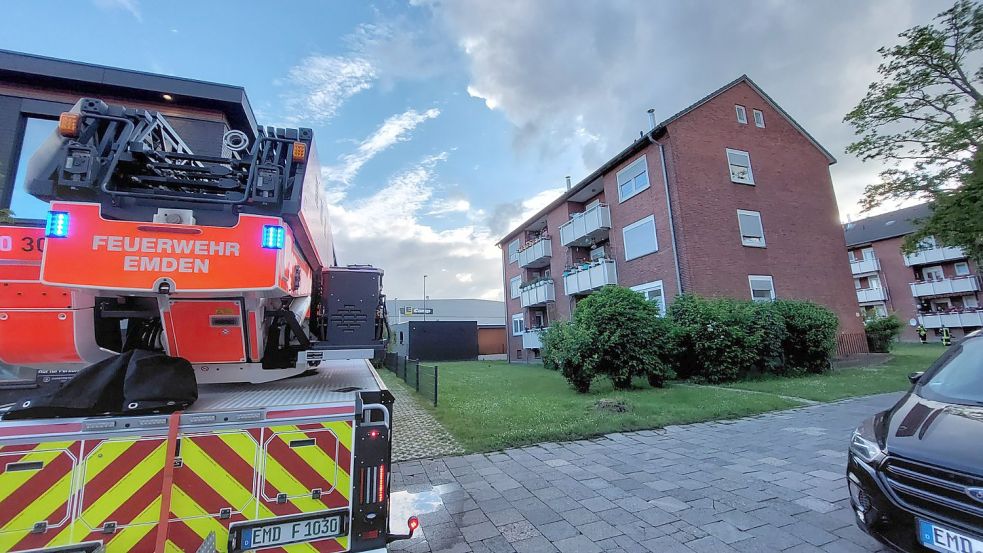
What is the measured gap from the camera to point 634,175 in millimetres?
18281

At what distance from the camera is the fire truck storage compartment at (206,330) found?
2.69 m

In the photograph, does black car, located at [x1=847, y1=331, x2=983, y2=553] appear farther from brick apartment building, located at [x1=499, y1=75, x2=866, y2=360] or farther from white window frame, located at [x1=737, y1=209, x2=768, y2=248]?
white window frame, located at [x1=737, y1=209, x2=768, y2=248]

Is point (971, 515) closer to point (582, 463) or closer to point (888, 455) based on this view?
point (888, 455)

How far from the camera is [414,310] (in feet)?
185

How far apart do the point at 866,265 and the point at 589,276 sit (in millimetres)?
38063

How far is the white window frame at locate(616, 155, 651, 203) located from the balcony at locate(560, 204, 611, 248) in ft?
3.64

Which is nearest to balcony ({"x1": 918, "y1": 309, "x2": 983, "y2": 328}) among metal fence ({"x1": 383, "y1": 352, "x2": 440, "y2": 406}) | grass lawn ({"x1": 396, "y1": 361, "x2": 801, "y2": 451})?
grass lawn ({"x1": 396, "y1": 361, "x2": 801, "y2": 451})

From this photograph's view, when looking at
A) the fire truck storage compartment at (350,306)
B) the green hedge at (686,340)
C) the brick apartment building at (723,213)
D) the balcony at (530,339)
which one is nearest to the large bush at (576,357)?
the green hedge at (686,340)

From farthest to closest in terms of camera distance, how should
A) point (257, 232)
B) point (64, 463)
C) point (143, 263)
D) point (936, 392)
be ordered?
point (936, 392) < point (257, 232) < point (143, 263) < point (64, 463)

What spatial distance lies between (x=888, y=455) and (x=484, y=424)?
18.7 feet

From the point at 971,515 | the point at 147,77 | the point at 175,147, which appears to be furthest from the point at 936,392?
the point at 147,77

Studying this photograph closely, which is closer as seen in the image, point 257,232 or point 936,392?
point 257,232

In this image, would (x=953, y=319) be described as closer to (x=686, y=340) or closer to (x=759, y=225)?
(x=759, y=225)

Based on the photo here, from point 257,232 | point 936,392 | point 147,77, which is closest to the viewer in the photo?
point 257,232
